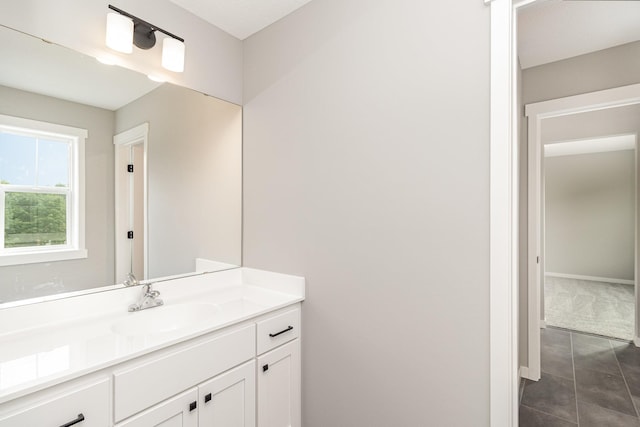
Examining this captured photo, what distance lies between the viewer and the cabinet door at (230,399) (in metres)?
1.19

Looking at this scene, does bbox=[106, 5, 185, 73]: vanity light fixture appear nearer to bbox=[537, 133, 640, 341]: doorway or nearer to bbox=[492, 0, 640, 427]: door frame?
bbox=[492, 0, 640, 427]: door frame

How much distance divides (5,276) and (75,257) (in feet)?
0.77

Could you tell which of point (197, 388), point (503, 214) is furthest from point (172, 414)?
point (503, 214)

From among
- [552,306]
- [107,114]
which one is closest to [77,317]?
[107,114]

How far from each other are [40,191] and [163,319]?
0.82 meters

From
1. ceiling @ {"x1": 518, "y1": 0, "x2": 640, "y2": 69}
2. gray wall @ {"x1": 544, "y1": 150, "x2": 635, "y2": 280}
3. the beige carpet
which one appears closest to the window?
ceiling @ {"x1": 518, "y1": 0, "x2": 640, "y2": 69}

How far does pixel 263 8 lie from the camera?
1695 mm

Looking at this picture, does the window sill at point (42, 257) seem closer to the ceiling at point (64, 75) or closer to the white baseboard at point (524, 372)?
the ceiling at point (64, 75)

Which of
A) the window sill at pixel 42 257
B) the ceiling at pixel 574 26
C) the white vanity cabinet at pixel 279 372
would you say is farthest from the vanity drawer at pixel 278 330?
the ceiling at pixel 574 26

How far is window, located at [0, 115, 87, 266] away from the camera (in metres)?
1.19

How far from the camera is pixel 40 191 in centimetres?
128

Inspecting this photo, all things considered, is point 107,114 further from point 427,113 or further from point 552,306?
point 552,306

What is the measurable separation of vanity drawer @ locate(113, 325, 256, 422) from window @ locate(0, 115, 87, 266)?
0.75 metres

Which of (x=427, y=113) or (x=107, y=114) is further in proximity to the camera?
(x=107, y=114)
